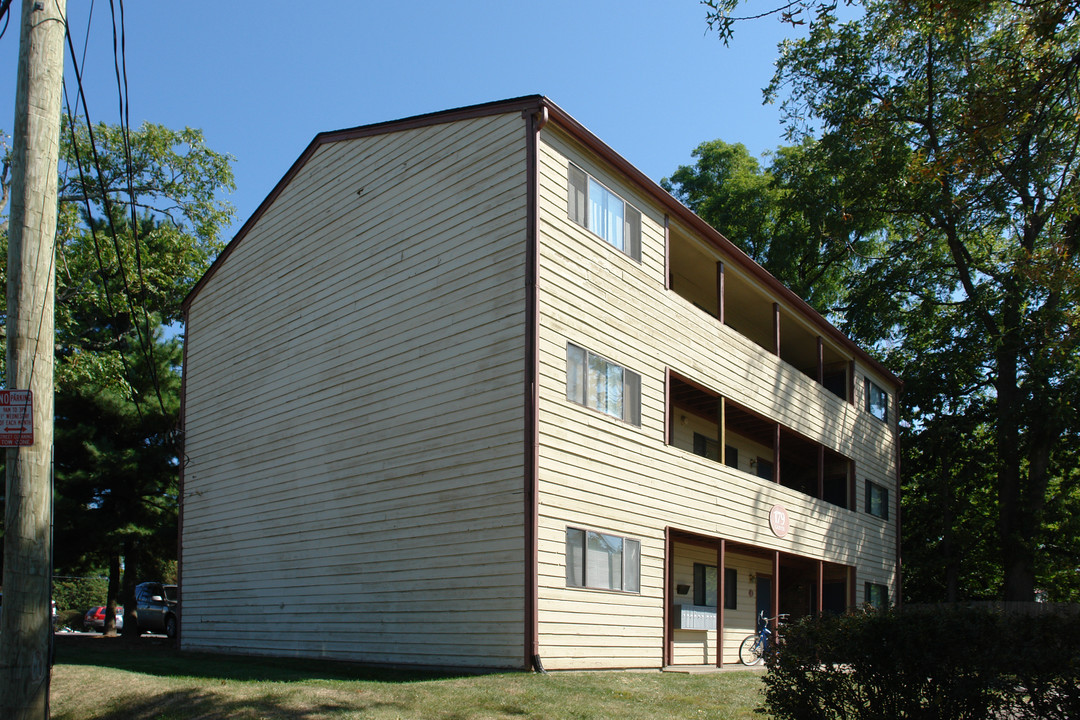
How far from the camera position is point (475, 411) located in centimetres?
1495

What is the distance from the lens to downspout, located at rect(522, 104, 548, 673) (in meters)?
13.4

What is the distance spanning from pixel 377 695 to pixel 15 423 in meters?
5.40

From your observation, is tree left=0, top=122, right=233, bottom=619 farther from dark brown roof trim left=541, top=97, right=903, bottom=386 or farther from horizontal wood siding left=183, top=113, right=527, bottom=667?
dark brown roof trim left=541, top=97, right=903, bottom=386

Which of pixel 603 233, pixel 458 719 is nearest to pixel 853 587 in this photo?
pixel 603 233

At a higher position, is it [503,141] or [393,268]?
[503,141]

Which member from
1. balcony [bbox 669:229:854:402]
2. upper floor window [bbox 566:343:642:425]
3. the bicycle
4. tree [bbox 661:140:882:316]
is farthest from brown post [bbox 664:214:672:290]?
tree [bbox 661:140:882:316]

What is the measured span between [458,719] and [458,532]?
5.08 m

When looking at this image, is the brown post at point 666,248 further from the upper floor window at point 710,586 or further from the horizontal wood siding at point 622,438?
the upper floor window at point 710,586

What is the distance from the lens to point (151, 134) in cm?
3103

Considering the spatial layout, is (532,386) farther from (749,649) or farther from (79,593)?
(79,593)

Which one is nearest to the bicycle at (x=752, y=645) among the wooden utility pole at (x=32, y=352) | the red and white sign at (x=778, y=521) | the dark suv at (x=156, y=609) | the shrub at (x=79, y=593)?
the red and white sign at (x=778, y=521)

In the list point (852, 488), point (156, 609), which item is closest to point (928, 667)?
point (852, 488)

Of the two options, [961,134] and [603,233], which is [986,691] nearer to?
[961,134]

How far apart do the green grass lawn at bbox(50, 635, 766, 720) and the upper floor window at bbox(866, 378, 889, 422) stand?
17015 millimetres
